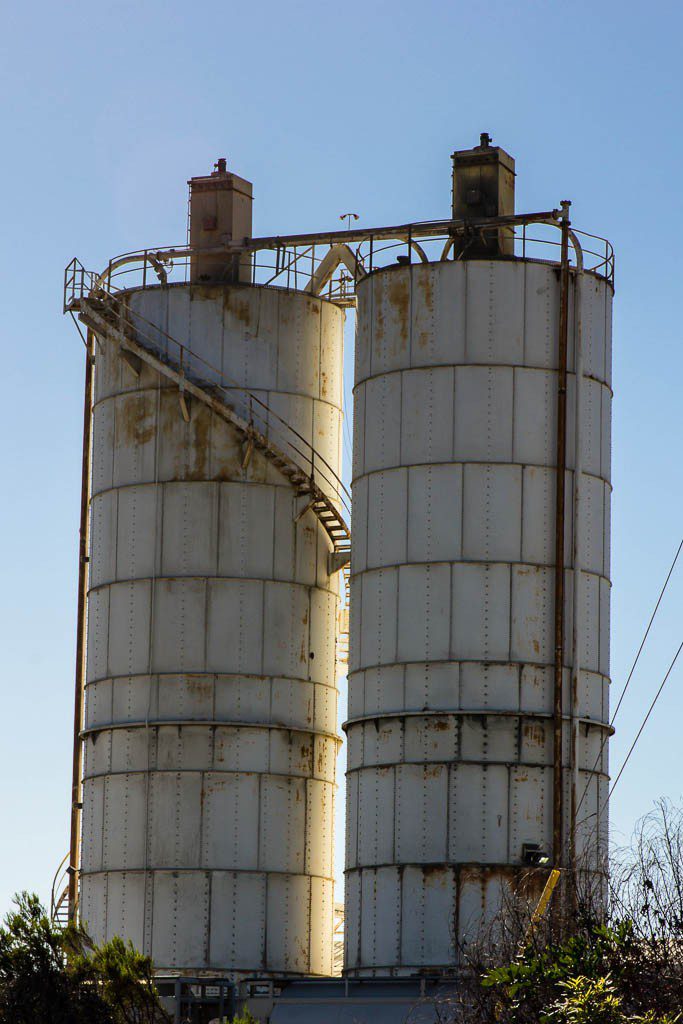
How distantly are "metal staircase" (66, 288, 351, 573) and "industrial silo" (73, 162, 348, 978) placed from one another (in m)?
0.05

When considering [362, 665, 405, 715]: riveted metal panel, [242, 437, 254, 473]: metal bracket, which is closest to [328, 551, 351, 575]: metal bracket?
[242, 437, 254, 473]: metal bracket

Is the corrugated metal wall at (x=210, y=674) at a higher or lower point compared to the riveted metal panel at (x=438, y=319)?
lower

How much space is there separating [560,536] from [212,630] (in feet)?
24.8

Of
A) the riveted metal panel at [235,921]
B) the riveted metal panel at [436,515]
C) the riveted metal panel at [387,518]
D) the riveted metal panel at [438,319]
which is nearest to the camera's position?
the riveted metal panel at [436,515]

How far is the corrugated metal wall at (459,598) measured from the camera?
1430 inches

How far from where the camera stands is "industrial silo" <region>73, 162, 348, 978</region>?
40.2 meters

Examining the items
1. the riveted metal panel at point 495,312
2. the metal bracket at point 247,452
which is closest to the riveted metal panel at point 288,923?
the metal bracket at point 247,452

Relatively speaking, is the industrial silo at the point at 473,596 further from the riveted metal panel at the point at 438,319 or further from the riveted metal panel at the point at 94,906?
the riveted metal panel at the point at 94,906

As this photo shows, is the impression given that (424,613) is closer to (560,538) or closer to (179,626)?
(560,538)

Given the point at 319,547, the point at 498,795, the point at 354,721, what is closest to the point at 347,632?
the point at 319,547

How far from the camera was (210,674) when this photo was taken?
40750 millimetres

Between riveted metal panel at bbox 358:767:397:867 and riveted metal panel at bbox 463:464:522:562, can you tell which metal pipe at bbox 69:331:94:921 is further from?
riveted metal panel at bbox 463:464:522:562

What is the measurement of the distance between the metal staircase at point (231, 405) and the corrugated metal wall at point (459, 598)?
276 centimetres

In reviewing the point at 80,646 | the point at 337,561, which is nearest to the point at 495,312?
the point at 337,561
